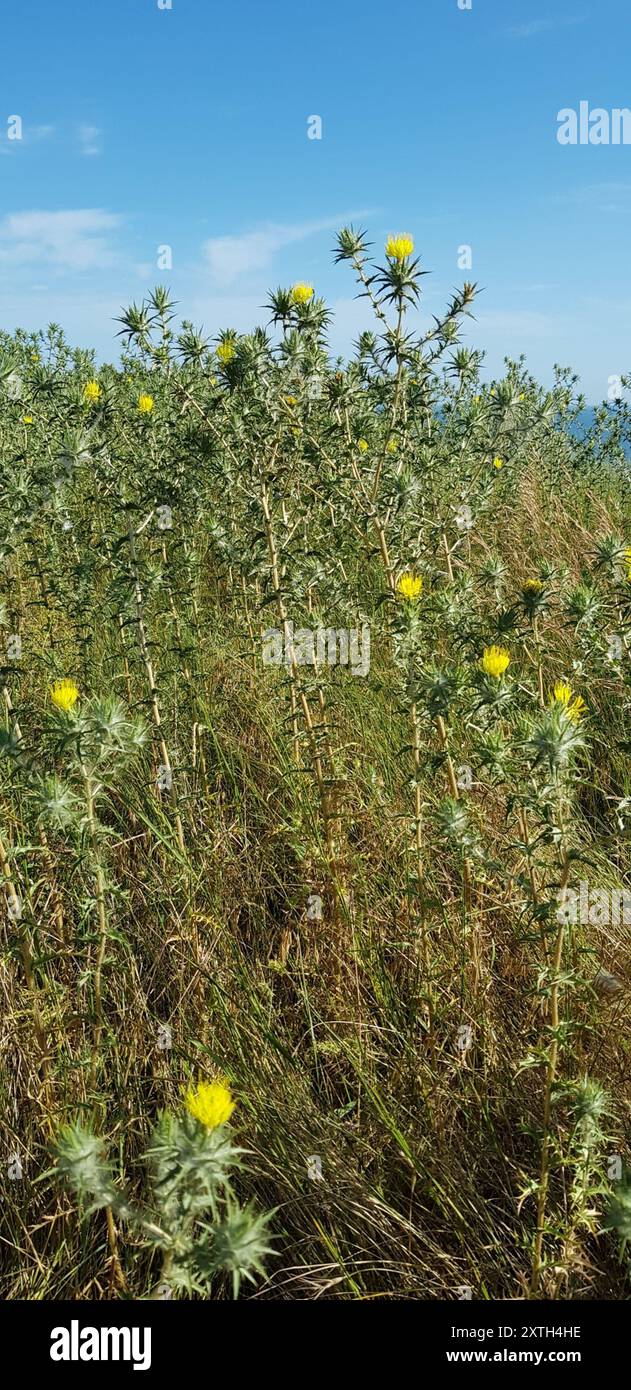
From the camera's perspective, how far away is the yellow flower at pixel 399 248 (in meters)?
2.93

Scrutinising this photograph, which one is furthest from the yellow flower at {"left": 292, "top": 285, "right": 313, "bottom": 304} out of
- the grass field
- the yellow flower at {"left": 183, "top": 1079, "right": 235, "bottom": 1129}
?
the yellow flower at {"left": 183, "top": 1079, "right": 235, "bottom": 1129}

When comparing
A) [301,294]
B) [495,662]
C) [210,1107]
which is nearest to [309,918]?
[495,662]

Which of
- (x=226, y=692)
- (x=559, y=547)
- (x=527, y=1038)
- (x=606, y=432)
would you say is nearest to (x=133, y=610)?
(x=226, y=692)

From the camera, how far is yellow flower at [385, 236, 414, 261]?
2928 millimetres

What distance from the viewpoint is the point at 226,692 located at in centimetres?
402

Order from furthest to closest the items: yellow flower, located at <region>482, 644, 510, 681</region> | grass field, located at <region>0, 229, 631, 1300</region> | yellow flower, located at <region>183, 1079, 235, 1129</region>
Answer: yellow flower, located at <region>482, 644, 510, 681</region> → grass field, located at <region>0, 229, 631, 1300</region> → yellow flower, located at <region>183, 1079, 235, 1129</region>

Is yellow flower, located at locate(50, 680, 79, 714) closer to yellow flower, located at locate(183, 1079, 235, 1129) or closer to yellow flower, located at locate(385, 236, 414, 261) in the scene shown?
yellow flower, located at locate(183, 1079, 235, 1129)

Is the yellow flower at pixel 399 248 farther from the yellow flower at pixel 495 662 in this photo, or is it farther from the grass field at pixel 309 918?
the yellow flower at pixel 495 662

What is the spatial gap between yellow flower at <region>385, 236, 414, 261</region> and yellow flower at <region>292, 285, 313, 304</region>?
12.2 inches

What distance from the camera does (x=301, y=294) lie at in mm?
3068

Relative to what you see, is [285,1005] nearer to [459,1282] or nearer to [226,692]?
[459,1282]

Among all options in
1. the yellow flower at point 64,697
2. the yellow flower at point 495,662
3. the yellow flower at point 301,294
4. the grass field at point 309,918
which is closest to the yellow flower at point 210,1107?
the grass field at point 309,918

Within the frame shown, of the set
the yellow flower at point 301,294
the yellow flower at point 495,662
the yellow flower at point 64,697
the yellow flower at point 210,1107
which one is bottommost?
the yellow flower at point 210,1107

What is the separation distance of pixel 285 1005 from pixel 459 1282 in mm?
944
